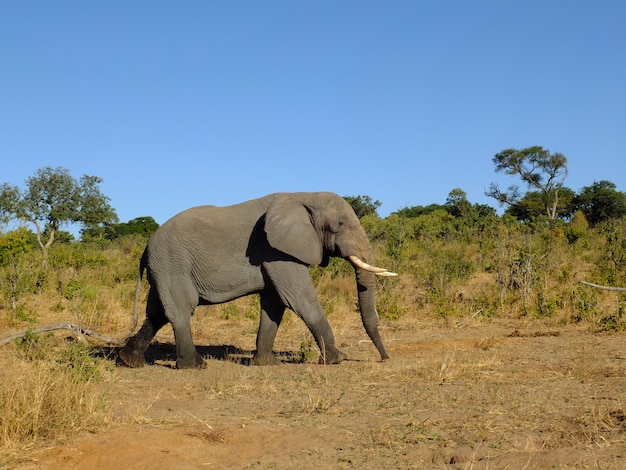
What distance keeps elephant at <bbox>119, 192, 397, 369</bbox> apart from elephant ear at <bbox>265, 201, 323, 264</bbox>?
0.5 inches

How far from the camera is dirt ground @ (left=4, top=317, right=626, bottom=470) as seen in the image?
16.5 feet

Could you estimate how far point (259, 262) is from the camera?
9.25 meters

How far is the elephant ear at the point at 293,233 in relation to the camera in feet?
29.3

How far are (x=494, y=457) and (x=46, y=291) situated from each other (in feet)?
40.7

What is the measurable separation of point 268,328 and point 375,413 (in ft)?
10.8

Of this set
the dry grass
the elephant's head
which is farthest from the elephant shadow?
the dry grass

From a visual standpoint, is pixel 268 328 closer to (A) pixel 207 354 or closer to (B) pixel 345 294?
(A) pixel 207 354

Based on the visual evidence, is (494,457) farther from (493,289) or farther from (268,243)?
(493,289)

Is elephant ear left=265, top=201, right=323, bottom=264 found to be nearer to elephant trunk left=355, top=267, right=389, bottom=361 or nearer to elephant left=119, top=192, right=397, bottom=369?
elephant left=119, top=192, right=397, bottom=369

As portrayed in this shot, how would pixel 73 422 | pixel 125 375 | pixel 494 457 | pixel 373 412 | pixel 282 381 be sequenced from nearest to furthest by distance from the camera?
1. pixel 494 457
2. pixel 73 422
3. pixel 373 412
4. pixel 282 381
5. pixel 125 375

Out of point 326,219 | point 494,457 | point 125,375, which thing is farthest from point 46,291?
point 494,457

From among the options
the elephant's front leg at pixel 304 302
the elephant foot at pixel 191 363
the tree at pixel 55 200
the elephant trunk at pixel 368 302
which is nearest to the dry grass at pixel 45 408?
the elephant foot at pixel 191 363

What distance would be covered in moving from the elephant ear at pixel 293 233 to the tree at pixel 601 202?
3134 centimetres

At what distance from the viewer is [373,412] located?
6316 millimetres
